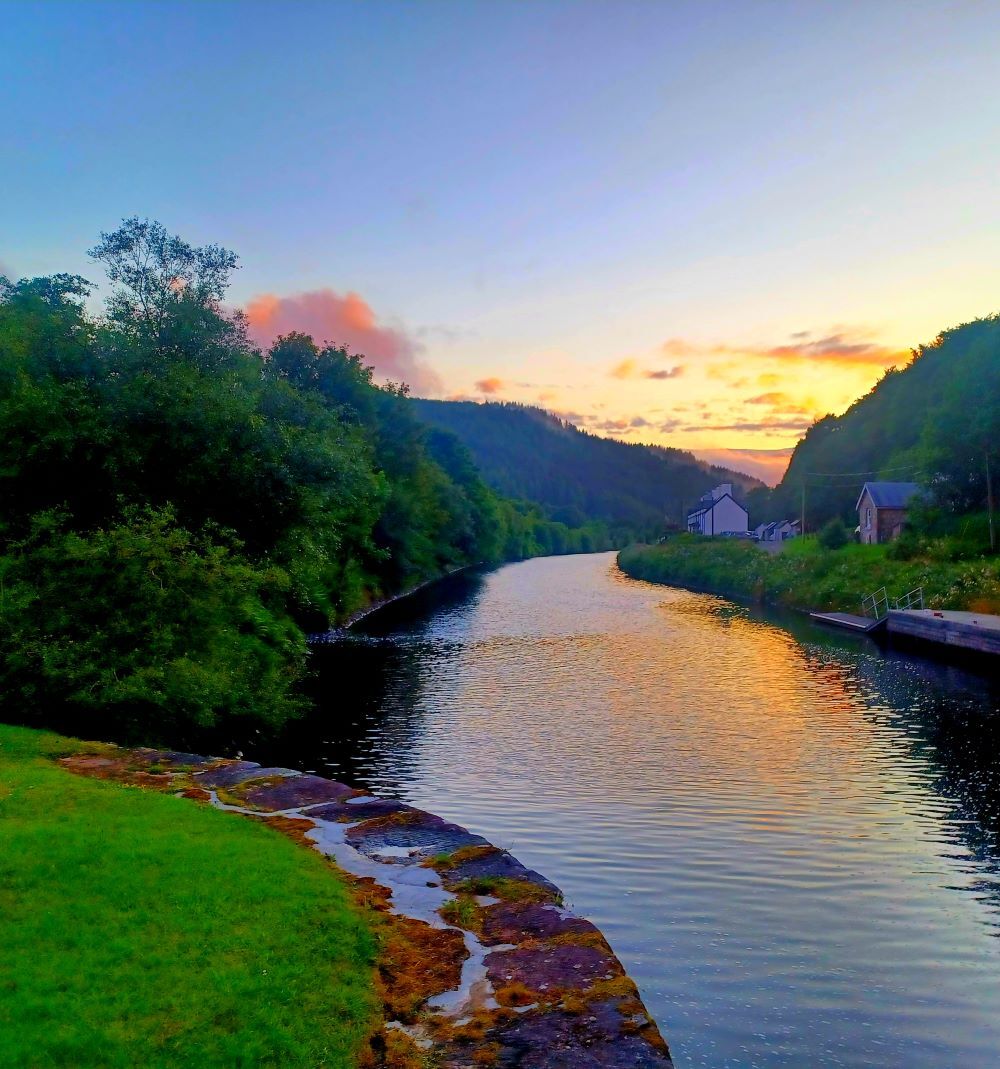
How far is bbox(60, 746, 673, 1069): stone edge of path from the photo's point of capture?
5.34 meters

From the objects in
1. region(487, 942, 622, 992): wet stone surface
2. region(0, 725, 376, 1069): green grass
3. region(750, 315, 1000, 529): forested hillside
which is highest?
region(750, 315, 1000, 529): forested hillside

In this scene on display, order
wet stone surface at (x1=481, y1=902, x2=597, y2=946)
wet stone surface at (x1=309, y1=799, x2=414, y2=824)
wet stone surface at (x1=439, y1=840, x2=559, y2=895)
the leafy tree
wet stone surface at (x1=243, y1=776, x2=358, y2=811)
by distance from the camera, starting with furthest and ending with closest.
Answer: the leafy tree, wet stone surface at (x1=243, y1=776, x2=358, y2=811), wet stone surface at (x1=309, y1=799, x2=414, y2=824), wet stone surface at (x1=439, y1=840, x2=559, y2=895), wet stone surface at (x1=481, y1=902, x2=597, y2=946)

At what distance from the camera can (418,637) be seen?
126 feet

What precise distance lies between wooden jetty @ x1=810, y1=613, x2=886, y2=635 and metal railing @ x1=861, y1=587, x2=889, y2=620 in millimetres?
459

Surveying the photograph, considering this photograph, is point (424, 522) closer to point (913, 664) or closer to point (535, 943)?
point (913, 664)

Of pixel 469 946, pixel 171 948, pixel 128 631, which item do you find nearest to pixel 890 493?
pixel 128 631

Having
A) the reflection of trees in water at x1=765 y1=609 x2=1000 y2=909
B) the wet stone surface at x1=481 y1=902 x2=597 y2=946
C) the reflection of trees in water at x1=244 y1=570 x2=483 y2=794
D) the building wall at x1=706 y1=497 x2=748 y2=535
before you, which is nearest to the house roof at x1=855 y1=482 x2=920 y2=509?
the reflection of trees in water at x1=765 y1=609 x2=1000 y2=909

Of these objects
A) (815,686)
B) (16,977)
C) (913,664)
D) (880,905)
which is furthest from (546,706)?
(16,977)

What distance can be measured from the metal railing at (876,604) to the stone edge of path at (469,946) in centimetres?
3640

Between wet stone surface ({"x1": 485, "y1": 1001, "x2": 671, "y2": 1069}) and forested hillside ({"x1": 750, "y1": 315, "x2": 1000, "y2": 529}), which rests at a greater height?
forested hillside ({"x1": 750, "y1": 315, "x2": 1000, "y2": 529})

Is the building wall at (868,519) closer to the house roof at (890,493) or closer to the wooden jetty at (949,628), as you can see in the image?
the house roof at (890,493)

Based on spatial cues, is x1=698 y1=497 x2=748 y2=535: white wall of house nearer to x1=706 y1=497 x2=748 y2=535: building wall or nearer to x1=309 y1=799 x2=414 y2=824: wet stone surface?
x1=706 y1=497 x2=748 y2=535: building wall

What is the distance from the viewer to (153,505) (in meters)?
19.9

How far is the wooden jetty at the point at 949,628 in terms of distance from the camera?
30.4 meters
